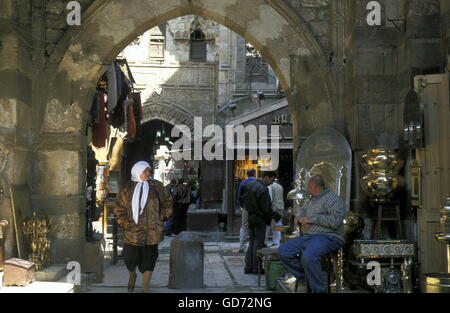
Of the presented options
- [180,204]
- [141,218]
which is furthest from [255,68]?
[141,218]

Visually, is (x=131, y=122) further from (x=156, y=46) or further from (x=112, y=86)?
(x=156, y=46)

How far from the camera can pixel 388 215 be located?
6859mm

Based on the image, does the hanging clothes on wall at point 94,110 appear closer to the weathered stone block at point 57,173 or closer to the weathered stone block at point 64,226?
the weathered stone block at point 57,173

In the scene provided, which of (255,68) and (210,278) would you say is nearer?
(210,278)

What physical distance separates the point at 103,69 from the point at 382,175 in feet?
13.0

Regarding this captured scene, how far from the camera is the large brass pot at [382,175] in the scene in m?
6.70

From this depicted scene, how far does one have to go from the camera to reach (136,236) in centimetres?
631

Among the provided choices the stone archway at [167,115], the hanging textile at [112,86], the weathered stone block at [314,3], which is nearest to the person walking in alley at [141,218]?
the hanging textile at [112,86]

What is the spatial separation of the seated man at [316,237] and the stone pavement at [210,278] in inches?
60.3

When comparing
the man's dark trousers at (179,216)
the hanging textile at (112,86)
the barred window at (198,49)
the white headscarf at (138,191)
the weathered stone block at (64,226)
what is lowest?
the man's dark trousers at (179,216)

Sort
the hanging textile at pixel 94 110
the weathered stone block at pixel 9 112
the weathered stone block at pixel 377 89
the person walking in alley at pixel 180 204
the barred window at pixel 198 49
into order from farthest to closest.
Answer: the barred window at pixel 198 49, the person walking in alley at pixel 180 204, the hanging textile at pixel 94 110, the weathered stone block at pixel 377 89, the weathered stone block at pixel 9 112

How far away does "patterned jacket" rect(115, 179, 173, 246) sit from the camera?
6.33 meters

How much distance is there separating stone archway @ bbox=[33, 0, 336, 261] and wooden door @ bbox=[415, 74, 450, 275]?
187 centimetres

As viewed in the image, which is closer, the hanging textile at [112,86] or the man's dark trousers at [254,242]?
the man's dark trousers at [254,242]
